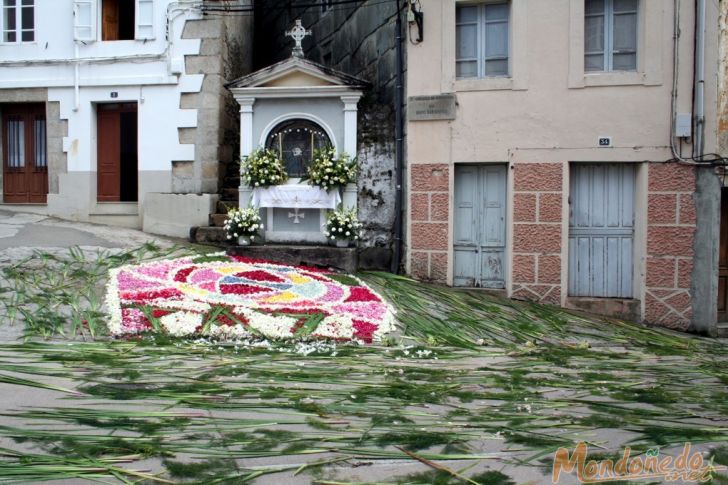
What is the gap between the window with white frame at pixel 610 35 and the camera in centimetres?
1010

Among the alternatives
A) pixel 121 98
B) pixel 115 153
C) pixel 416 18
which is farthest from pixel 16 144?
pixel 416 18

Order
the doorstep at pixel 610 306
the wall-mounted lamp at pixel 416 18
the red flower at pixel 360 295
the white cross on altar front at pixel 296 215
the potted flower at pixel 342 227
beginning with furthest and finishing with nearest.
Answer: the white cross on altar front at pixel 296 215 < the potted flower at pixel 342 227 < the wall-mounted lamp at pixel 416 18 < the doorstep at pixel 610 306 < the red flower at pixel 360 295

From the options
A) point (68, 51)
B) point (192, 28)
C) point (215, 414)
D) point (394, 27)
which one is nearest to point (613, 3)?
point (394, 27)

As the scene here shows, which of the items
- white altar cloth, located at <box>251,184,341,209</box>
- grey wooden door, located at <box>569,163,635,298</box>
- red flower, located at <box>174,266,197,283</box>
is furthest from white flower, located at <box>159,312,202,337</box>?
grey wooden door, located at <box>569,163,635,298</box>

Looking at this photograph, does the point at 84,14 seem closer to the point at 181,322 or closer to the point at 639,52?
the point at 181,322

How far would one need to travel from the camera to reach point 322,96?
447 inches

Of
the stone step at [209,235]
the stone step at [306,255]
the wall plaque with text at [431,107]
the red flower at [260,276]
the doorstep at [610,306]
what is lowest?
the doorstep at [610,306]

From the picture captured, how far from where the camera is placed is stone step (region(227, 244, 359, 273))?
10.7 meters

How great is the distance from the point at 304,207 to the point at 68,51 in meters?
6.70

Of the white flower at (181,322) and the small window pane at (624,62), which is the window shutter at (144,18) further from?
the small window pane at (624,62)

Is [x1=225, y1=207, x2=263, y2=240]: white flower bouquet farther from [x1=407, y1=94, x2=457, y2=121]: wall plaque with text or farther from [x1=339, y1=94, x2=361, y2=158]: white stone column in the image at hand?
[x1=407, y1=94, x2=457, y2=121]: wall plaque with text

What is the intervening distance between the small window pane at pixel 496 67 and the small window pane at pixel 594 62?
1.27m

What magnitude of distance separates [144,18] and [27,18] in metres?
2.74

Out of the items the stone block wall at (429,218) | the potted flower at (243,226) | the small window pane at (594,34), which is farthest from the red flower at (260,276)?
the small window pane at (594,34)
